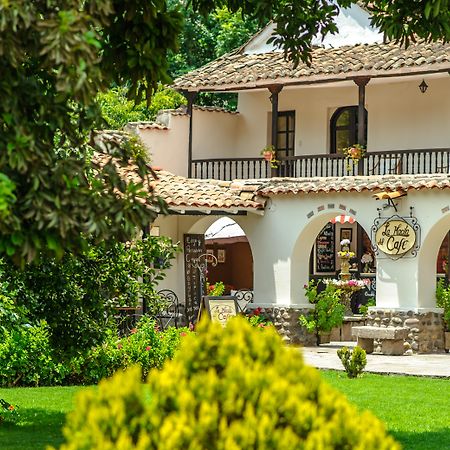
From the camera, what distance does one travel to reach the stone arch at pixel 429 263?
2269 centimetres

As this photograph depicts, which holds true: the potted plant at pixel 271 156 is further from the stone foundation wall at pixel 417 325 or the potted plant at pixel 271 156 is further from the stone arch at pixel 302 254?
the stone foundation wall at pixel 417 325

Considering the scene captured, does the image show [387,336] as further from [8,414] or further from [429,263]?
[8,414]

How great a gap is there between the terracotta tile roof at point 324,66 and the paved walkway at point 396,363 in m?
5.49

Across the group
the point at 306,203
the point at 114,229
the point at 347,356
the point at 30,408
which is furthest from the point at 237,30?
the point at 114,229

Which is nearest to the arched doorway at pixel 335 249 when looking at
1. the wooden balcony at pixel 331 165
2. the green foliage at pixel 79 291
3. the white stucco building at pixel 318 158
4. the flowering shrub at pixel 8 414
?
the white stucco building at pixel 318 158

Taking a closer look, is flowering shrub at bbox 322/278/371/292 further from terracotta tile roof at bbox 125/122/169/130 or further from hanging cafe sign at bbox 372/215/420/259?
terracotta tile roof at bbox 125/122/169/130

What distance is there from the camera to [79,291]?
11.3 m

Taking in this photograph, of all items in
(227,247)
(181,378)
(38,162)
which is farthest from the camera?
(227,247)

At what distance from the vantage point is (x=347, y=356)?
17.9m

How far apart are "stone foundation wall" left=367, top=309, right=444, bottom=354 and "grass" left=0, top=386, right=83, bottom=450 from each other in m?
8.47

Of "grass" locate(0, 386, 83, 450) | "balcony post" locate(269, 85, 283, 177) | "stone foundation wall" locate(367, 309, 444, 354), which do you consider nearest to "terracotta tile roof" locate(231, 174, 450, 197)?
"balcony post" locate(269, 85, 283, 177)

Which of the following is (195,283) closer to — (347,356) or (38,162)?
(347,356)

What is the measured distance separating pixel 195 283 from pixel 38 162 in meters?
19.6

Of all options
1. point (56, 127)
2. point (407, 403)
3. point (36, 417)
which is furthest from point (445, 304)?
point (56, 127)
